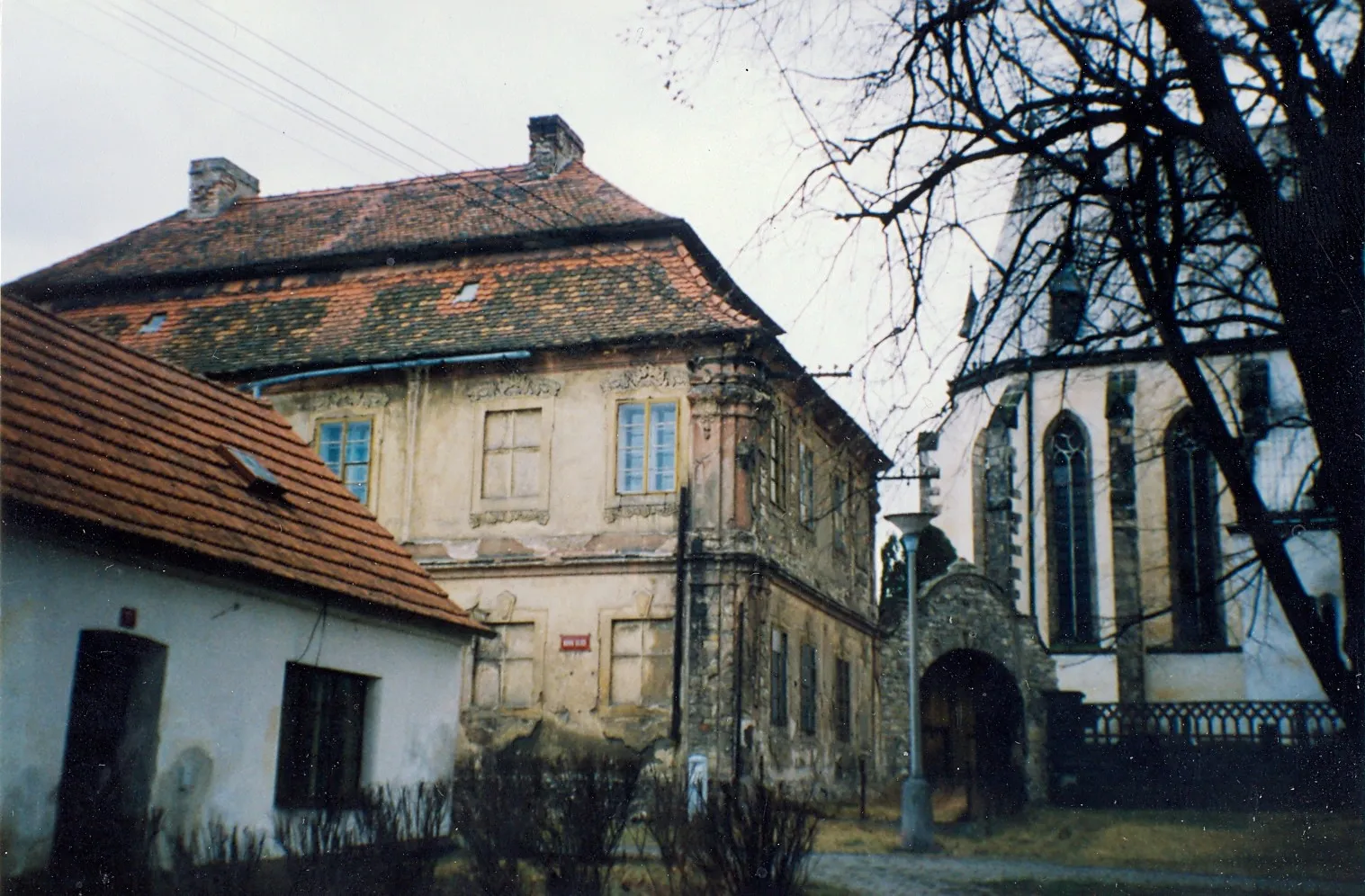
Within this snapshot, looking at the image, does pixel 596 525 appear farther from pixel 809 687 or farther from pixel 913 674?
pixel 913 674

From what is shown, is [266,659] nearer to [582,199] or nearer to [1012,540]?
[582,199]

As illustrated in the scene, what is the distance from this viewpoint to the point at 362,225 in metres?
26.0

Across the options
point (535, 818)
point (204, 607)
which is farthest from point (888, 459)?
point (204, 607)

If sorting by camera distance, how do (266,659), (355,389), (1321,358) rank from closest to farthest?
(1321,358), (266,659), (355,389)

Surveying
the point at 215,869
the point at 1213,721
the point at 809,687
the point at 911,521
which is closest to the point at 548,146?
the point at 809,687

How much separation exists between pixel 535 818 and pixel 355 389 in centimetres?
1457

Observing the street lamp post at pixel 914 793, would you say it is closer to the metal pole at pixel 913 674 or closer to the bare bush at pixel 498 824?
the metal pole at pixel 913 674

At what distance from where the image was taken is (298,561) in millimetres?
10984

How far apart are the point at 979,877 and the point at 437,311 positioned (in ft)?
46.1

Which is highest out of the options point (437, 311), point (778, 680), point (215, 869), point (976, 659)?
point (437, 311)

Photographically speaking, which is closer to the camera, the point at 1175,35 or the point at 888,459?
the point at 1175,35

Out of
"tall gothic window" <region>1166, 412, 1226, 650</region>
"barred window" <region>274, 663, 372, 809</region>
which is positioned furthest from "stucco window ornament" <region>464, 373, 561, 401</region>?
"tall gothic window" <region>1166, 412, 1226, 650</region>

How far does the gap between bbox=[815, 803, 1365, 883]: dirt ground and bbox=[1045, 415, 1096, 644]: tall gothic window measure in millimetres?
7639

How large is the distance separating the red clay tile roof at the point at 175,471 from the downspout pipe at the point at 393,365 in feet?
24.7
